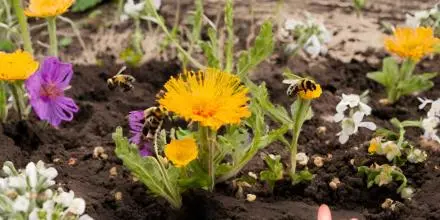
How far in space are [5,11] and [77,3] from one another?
37 centimetres

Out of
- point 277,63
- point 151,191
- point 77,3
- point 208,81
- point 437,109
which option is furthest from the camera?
point 77,3

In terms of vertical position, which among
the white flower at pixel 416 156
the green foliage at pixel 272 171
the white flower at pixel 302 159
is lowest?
the white flower at pixel 302 159

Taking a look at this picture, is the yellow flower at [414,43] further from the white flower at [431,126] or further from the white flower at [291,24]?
the white flower at [291,24]

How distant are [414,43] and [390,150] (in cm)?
42

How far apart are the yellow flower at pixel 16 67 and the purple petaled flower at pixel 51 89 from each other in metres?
0.07

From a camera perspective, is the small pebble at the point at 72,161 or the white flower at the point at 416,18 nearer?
the small pebble at the point at 72,161

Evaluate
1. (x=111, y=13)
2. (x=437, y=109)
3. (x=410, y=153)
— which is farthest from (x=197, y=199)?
(x=111, y=13)

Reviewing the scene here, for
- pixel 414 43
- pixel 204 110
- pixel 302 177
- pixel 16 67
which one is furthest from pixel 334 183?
pixel 16 67

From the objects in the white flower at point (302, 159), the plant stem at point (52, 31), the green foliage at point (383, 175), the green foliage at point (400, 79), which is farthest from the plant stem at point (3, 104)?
the green foliage at point (400, 79)

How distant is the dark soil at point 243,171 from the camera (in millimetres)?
1945

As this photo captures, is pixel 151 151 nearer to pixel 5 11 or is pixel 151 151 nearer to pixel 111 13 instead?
pixel 5 11

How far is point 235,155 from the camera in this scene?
1955 millimetres

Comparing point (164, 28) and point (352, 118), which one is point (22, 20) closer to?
point (164, 28)

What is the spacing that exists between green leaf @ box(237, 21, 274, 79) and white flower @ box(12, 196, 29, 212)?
60cm
